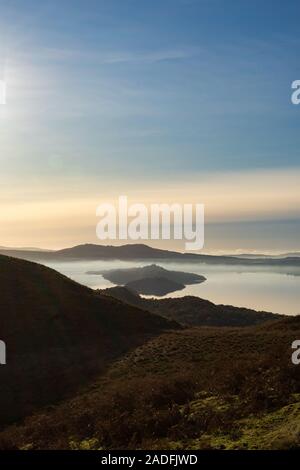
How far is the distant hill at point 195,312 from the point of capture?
99625 millimetres

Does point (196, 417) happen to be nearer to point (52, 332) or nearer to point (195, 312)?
point (52, 332)

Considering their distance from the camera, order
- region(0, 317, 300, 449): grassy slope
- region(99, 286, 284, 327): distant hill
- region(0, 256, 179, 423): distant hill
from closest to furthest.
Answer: region(0, 317, 300, 449): grassy slope < region(0, 256, 179, 423): distant hill < region(99, 286, 284, 327): distant hill

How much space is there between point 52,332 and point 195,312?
2507 inches

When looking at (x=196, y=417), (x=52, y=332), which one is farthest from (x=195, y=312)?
(x=196, y=417)

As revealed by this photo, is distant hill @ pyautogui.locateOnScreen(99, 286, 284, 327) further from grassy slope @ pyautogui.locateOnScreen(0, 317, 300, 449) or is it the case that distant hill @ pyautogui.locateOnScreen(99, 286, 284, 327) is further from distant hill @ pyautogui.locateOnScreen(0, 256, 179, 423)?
grassy slope @ pyautogui.locateOnScreen(0, 317, 300, 449)

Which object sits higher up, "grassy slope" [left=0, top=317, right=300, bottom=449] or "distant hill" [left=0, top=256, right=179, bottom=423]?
"grassy slope" [left=0, top=317, right=300, bottom=449]

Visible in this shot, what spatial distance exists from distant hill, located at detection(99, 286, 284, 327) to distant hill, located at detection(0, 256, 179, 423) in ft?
123

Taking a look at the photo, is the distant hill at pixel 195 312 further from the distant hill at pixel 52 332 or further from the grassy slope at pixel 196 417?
the grassy slope at pixel 196 417

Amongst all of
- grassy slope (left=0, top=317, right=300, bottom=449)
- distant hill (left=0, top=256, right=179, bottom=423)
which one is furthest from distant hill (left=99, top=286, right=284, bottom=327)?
grassy slope (left=0, top=317, right=300, bottom=449)

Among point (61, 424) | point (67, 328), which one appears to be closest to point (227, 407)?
point (61, 424)

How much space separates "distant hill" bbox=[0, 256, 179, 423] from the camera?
118 ft

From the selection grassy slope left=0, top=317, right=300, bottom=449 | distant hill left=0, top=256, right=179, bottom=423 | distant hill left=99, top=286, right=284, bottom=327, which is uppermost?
grassy slope left=0, top=317, right=300, bottom=449

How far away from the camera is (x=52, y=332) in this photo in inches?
1898
